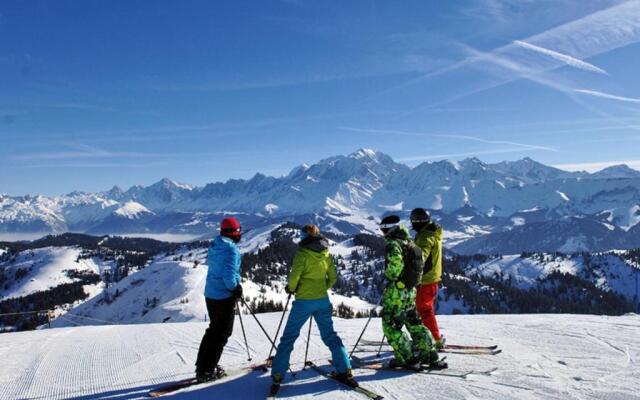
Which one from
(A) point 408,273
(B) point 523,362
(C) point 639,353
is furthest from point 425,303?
(C) point 639,353

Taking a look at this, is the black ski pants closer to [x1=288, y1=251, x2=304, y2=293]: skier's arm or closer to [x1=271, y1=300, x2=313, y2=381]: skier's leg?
[x1=271, y1=300, x2=313, y2=381]: skier's leg

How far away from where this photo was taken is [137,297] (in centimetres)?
11300

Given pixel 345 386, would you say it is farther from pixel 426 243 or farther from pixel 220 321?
pixel 426 243

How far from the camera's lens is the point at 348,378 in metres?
7.75

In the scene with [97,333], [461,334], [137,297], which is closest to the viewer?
[461,334]

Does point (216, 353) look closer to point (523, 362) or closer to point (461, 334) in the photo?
point (523, 362)

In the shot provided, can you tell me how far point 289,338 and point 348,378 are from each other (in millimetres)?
1241

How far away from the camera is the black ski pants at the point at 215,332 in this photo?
837 cm

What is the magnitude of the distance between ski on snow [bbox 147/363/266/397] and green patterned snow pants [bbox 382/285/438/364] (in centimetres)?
276

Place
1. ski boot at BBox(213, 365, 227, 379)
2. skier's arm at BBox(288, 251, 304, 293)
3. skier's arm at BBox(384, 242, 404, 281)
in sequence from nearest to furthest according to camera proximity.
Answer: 1. skier's arm at BBox(288, 251, 304, 293)
2. skier's arm at BBox(384, 242, 404, 281)
3. ski boot at BBox(213, 365, 227, 379)

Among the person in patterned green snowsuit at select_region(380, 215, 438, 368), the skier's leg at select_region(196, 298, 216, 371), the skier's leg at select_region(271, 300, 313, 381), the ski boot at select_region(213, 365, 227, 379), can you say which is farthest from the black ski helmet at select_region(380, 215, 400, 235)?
the ski boot at select_region(213, 365, 227, 379)

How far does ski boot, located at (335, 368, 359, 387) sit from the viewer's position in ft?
25.2

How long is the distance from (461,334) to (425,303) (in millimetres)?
4404

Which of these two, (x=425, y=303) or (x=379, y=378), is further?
(x=425, y=303)
